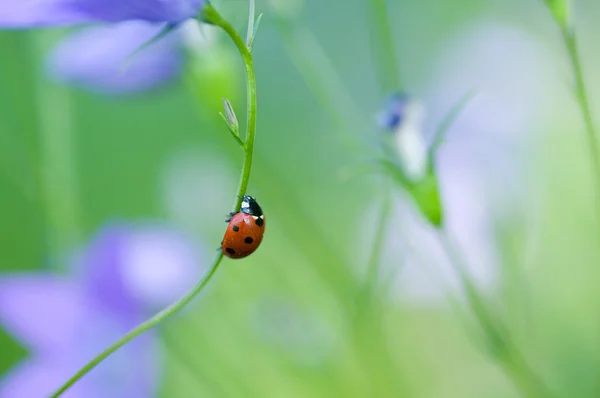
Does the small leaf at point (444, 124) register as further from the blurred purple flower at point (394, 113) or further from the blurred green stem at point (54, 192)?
the blurred green stem at point (54, 192)

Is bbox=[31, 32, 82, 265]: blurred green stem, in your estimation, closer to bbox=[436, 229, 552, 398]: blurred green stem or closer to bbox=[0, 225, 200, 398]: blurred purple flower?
bbox=[0, 225, 200, 398]: blurred purple flower

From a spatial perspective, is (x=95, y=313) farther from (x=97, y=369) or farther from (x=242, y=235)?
(x=242, y=235)

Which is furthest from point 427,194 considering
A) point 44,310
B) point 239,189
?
point 44,310

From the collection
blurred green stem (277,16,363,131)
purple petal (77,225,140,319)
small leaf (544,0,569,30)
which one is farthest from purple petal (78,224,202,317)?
small leaf (544,0,569,30)

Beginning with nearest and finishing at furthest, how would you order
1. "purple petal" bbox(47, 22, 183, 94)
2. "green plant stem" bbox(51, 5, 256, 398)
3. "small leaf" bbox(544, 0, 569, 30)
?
"green plant stem" bbox(51, 5, 256, 398)
"small leaf" bbox(544, 0, 569, 30)
"purple petal" bbox(47, 22, 183, 94)

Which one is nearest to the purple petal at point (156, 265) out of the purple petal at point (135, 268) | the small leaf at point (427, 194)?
the purple petal at point (135, 268)

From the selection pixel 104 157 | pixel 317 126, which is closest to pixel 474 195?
pixel 317 126

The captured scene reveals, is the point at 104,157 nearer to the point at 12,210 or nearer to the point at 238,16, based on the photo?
the point at 12,210
